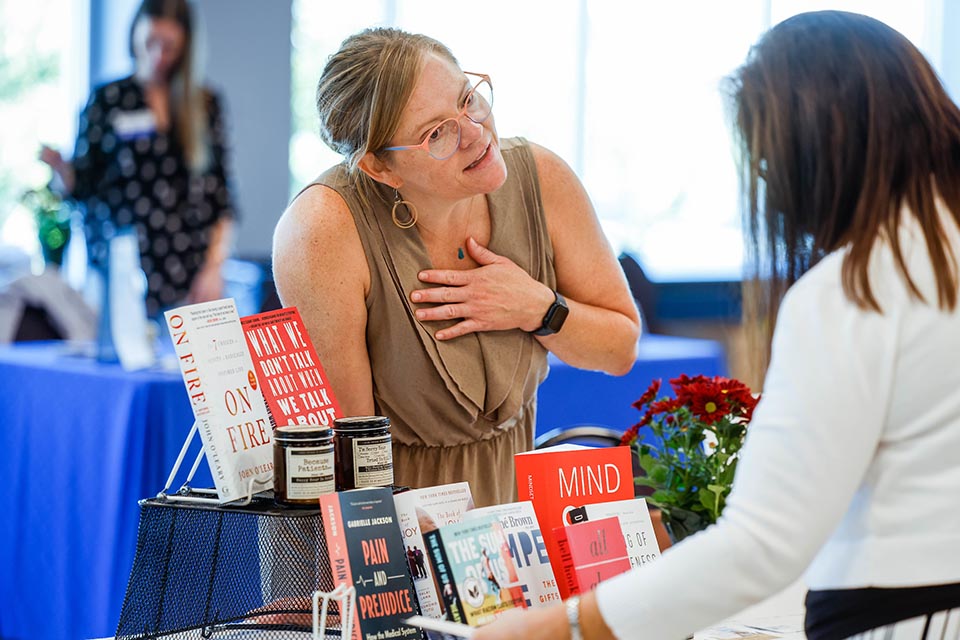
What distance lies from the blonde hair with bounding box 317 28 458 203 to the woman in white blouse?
2.25ft

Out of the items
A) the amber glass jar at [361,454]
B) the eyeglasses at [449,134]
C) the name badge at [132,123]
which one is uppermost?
the name badge at [132,123]

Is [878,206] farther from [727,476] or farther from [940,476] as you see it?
[727,476]

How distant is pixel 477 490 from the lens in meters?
1.83

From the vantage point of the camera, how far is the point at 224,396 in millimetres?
1324

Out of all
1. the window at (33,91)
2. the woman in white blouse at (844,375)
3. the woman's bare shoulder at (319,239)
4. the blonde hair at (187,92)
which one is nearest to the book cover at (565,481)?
the woman in white blouse at (844,375)

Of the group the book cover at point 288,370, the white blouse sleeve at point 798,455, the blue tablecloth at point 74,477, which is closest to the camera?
the white blouse sleeve at point 798,455

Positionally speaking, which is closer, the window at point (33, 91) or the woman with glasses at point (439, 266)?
the woman with glasses at point (439, 266)

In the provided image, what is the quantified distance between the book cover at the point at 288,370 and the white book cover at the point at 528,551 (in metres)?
0.25

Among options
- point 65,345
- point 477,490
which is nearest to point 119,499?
point 65,345

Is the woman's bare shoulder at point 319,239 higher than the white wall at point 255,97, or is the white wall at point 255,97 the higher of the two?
the white wall at point 255,97

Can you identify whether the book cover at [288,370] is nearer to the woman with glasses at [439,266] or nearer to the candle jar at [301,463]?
the candle jar at [301,463]

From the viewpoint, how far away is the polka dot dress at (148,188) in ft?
14.6

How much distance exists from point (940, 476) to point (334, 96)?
106 cm

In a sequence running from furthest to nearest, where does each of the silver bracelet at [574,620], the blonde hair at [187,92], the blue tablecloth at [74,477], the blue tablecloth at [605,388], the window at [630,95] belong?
1. the window at [630,95]
2. the blonde hair at [187,92]
3. the blue tablecloth at [605,388]
4. the blue tablecloth at [74,477]
5. the silver bracelet at [574,620]
